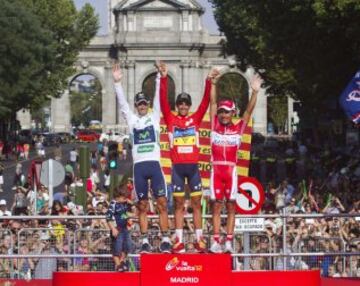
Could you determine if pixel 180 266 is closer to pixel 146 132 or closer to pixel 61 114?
pixel 146 132

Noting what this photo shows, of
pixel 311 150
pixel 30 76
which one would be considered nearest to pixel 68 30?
pixel 30 76

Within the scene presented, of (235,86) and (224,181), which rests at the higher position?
(235,86)

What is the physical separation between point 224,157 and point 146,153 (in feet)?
3.33

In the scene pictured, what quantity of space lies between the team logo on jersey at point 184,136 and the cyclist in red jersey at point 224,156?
1.00ft

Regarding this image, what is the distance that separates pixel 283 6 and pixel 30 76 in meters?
38.5

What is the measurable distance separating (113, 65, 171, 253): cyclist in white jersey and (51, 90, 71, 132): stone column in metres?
137

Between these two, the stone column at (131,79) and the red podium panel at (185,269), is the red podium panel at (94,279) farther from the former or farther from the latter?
the stone column at (131,79)

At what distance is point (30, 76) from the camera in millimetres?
81750

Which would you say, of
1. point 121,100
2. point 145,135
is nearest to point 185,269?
point 145,135

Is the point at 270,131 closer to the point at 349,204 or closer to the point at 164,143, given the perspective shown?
the point at 349,204

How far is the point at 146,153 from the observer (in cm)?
1769

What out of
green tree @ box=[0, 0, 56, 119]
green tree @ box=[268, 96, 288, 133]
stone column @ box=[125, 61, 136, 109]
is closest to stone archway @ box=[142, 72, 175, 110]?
stone column @ box=[125, 61, 136, 109]

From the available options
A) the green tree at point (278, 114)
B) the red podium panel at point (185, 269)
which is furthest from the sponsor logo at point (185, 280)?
the green tree at point (278, 114)

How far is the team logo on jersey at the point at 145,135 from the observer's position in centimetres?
1758
